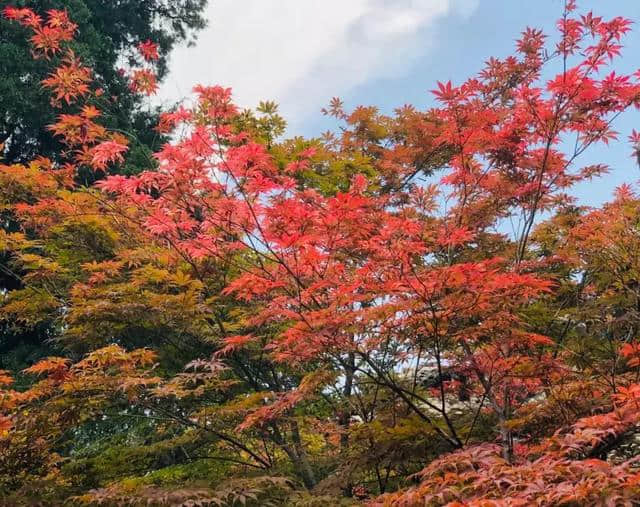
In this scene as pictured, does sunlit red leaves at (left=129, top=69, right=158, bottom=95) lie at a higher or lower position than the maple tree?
higher

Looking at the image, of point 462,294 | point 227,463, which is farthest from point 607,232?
point 227,463

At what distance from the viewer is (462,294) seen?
3.55 m

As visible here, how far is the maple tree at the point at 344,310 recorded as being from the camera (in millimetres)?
3604

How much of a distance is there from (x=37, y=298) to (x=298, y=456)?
2972mm

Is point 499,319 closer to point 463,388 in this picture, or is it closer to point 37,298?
point 463,388

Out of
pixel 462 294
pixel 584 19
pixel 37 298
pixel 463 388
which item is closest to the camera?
pixel 462 294

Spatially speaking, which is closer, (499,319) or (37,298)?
→ (499,319)

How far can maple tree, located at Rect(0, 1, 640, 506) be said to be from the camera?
3.60m

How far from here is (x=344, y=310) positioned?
12.6 feet

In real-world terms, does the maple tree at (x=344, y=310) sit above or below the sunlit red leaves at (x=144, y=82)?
below

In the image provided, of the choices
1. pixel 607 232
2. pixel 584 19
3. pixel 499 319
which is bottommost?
pixel 499 319

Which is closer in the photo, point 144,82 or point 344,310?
point 344,310

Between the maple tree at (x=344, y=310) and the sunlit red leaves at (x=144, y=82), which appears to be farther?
the sunlit red leaves at (x=144, y=82)

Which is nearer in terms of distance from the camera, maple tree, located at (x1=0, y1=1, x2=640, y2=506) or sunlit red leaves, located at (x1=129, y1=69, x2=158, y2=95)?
maple tree, located at (x1=0, y1=1, x2=640, y2=506)
